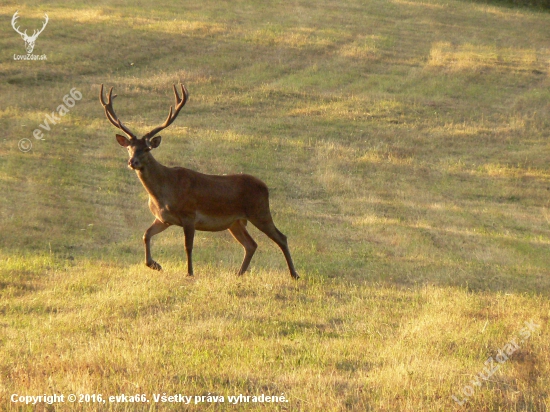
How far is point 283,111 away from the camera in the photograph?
107 feet

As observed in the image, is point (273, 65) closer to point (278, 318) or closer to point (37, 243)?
point (37, 243)

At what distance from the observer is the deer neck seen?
12.7 m

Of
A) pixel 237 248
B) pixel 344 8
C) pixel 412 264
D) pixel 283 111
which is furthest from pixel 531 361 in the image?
pixel 344 8

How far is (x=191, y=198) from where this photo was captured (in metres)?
12.9

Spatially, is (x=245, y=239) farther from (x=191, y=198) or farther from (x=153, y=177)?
(x=153, y=177)

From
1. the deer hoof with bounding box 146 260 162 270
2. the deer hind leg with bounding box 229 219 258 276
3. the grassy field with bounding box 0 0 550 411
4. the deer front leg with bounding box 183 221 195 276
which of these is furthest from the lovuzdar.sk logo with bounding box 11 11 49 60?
the deer front leg with bounding box 183 221 195 276

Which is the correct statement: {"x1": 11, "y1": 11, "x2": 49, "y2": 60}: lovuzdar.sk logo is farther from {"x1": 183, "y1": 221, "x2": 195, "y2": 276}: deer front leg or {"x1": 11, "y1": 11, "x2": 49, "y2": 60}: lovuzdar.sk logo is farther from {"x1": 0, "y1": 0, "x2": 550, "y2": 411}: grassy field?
{"x1": 183, "y1": 221, "x2": 195, "y2": 276}: deer front leg

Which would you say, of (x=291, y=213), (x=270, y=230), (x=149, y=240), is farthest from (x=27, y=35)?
(x=270, y=230)

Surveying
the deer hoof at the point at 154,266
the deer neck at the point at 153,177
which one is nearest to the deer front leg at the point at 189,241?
the deer hoof at the point at 154,266

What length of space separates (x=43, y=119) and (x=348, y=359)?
21268mm

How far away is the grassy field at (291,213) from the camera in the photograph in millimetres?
8023

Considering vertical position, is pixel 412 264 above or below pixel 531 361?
below

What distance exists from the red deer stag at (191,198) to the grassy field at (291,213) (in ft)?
2.17

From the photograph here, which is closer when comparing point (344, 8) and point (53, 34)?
point (53, 34)
